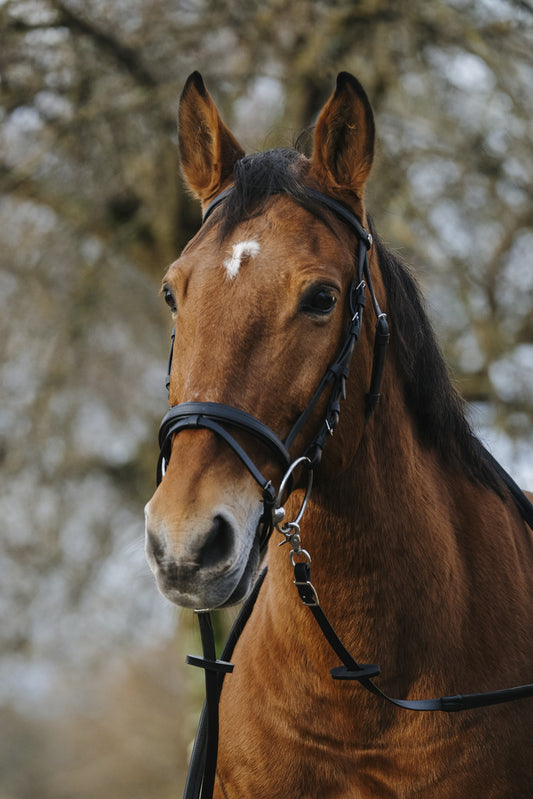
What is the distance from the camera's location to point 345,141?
8.84 feet

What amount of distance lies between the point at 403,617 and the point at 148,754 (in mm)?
22686

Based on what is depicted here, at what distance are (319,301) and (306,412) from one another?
318 mm

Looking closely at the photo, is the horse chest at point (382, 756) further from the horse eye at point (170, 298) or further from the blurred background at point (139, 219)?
the blurred background at point (139, 219)

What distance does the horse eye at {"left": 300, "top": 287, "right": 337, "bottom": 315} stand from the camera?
7.68 ft

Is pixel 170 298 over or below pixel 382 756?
over

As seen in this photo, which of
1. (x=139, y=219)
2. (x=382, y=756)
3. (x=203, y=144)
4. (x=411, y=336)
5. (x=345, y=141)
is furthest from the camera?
(x=139, y=219)

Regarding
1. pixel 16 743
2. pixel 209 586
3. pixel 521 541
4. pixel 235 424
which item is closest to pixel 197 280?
pixel 235 424

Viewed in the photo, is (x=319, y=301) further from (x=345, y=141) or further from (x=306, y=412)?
(x=345, y=141)

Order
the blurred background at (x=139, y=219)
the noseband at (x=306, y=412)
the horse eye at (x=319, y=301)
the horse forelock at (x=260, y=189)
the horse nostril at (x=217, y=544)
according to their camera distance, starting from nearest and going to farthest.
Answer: the horse nostril at (x=217, y=544) → the noseband at (x=306, y=412) → the horse eye at (x=319, y=301) → the horse forelock at (x=260, y=189) → the blurred background at (x=139, y=219)

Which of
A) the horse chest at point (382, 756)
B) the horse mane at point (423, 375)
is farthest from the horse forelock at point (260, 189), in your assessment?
the horse chest at point (382, 756)

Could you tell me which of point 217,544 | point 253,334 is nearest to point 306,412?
point 253,334

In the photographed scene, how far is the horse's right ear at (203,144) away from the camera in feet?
9.45

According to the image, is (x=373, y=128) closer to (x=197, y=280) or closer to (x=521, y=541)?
(x=197, y=280)

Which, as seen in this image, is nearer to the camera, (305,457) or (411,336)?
(305,457)
